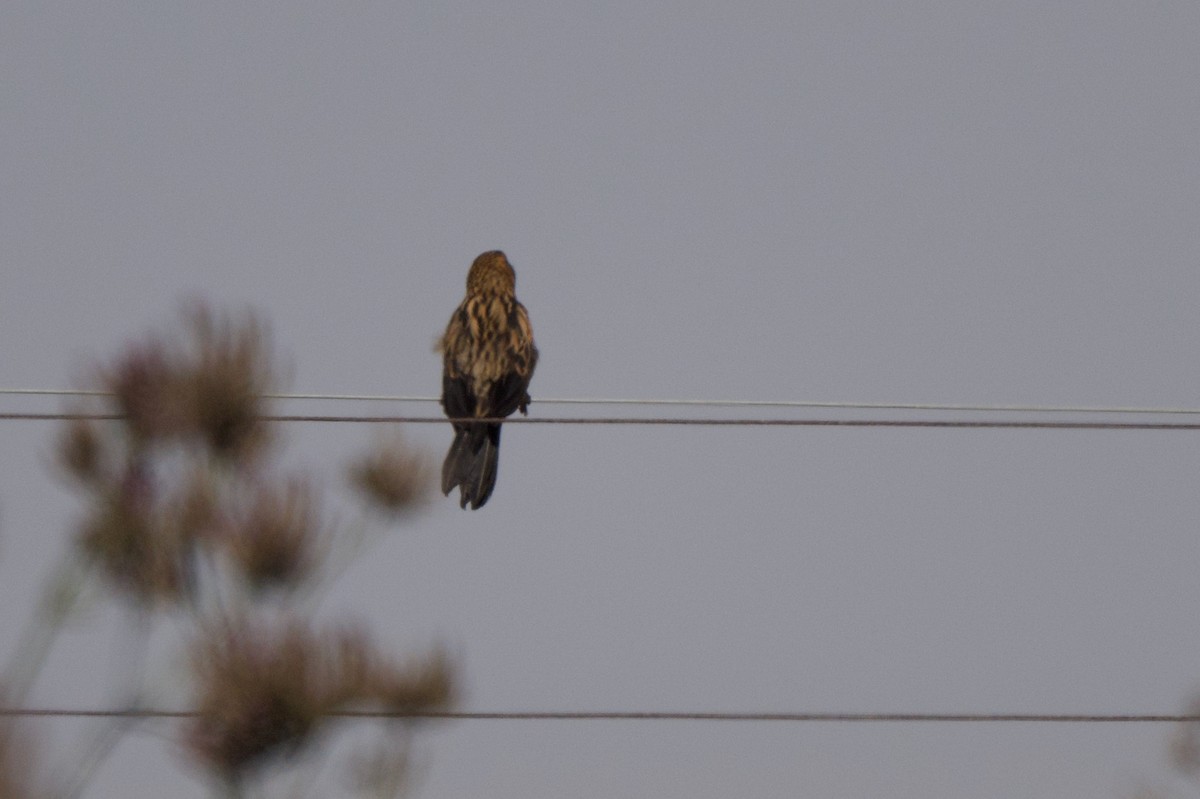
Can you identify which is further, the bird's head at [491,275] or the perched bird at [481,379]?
the bird's head at [491,275]

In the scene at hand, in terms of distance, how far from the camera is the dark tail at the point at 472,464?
7949mm

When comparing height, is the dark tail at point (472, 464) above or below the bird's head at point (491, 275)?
below

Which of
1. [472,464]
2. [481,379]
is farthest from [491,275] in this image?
[472,464]

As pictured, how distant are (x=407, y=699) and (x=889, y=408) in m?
6.27

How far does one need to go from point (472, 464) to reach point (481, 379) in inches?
16.5

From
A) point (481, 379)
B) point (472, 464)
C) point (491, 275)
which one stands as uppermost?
point (491, 275)

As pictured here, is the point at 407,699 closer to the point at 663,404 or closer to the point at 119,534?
the point at 119,534

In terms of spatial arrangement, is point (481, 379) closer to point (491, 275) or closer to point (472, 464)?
point (472, 464)

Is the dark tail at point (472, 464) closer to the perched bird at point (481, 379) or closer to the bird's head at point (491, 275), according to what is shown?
the perched bird at point (481, 379)

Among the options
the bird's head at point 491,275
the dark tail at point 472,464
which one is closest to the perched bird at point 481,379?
the dark tail at point 472,464

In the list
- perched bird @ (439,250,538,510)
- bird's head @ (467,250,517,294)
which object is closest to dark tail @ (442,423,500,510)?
perched bird @ (439,250,538,510)

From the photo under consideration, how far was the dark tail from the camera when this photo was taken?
26.1 feet

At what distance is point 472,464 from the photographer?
7.98m

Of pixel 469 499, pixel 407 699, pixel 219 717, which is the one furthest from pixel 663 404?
pixel 407 699
